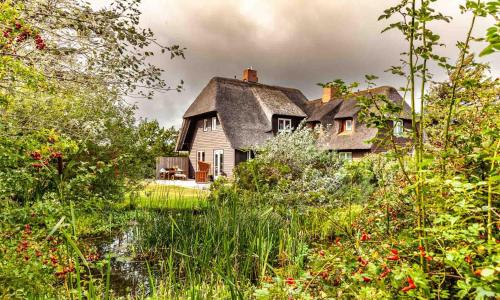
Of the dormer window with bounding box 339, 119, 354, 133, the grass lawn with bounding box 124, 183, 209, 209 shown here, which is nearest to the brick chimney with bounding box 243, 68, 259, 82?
the dormer window with bounding box 339, 119, 354, 133

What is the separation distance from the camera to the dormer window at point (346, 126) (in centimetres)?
2266

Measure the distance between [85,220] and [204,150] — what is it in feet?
Answer: 55.9

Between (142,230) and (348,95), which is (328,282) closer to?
(348,95)

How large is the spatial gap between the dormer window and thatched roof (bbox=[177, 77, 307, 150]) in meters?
2.60

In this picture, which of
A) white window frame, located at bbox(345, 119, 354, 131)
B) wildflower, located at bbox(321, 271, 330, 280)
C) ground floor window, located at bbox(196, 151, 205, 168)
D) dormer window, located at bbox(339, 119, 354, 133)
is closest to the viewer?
wildflower, located at bbox(321, 271, 330, 280)

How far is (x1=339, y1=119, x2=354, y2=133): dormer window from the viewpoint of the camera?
892 inches

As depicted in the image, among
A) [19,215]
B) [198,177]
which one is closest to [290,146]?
[19,215]

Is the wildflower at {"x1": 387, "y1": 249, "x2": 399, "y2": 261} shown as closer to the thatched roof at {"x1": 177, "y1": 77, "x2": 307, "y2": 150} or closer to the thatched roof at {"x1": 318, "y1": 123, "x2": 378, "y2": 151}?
the thatched roof at {"x1": 177, "y1": 77, "x2": 307, "y2": 150}

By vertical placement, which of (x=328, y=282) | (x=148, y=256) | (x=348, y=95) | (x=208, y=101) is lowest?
(x=148, y=256)

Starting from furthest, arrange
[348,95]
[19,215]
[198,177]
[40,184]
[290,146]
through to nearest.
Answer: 1. [198,177]
2. [290,146]
3. [40,184]
4. [19,215]
5. [348,95]

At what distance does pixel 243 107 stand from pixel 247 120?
113 cm

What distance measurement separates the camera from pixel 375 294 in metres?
1.82

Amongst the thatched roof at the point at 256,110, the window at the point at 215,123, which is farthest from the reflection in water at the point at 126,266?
the window at the point at 215,123

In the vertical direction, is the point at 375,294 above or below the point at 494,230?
below
